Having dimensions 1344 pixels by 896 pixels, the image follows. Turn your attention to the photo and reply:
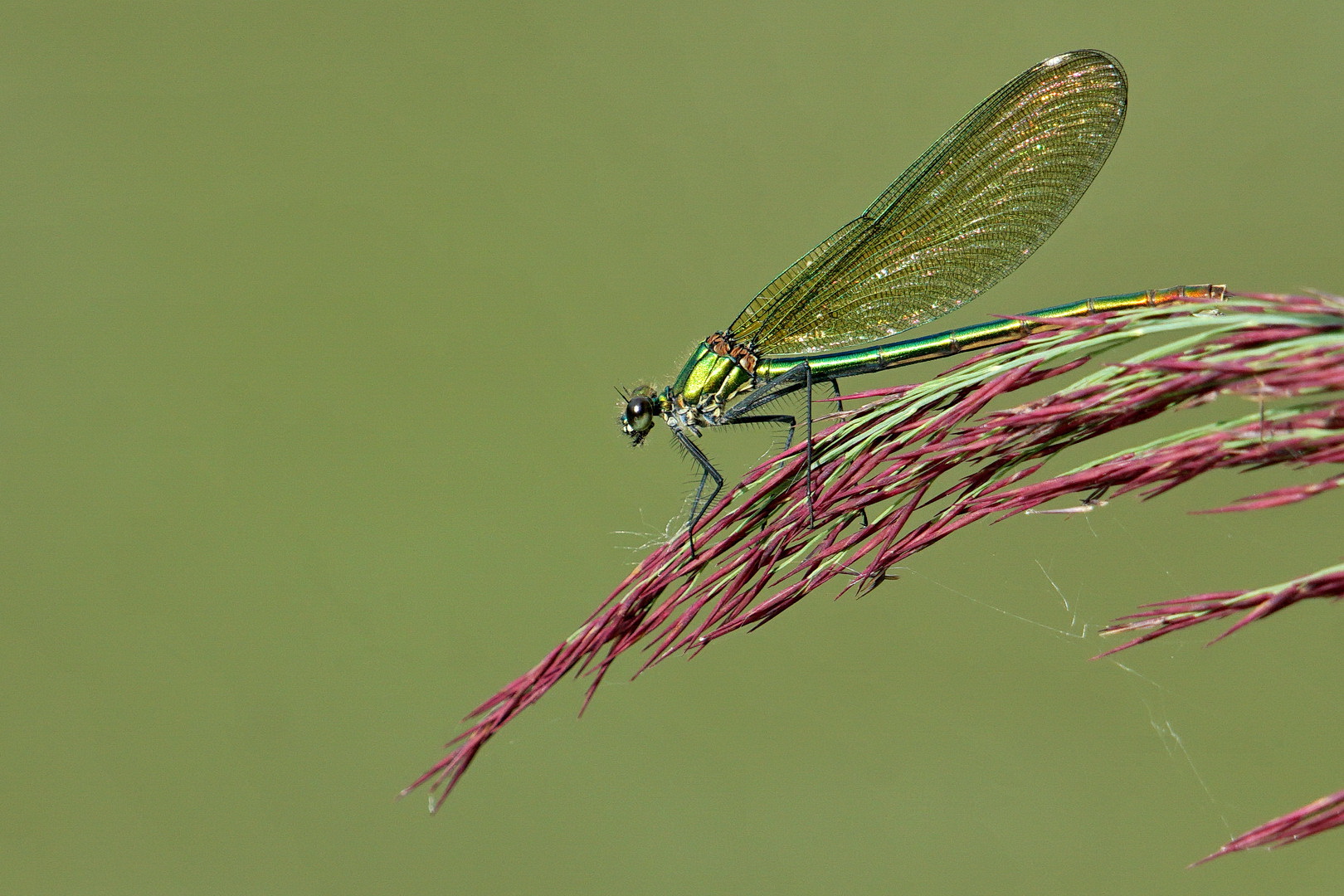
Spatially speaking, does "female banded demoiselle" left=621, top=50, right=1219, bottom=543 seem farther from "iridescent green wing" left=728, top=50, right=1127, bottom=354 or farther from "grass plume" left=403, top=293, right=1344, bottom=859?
"grass plume" left=403, top=293, right=1344, bottom=859

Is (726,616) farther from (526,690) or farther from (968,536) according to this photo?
(968,536)

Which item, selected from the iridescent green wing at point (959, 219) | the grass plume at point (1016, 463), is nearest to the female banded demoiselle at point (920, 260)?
the iridescent green wing at point (959, 219)

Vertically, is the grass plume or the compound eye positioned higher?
the compound eye

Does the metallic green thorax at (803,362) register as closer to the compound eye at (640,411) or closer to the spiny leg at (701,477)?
the compound eye at (640,411)

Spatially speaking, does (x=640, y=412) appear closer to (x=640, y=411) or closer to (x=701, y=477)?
(x=640, y=411)

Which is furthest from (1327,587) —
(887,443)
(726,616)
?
(726,616)

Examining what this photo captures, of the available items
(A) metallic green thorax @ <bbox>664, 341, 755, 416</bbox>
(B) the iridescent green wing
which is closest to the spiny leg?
(A) metallic green thorax @ <bbox>664, 341, 755, 416</bbox>

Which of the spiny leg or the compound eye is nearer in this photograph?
the spiny leg
